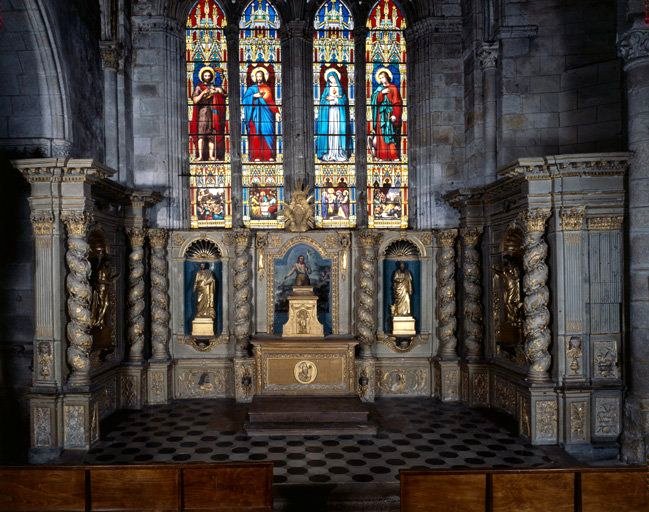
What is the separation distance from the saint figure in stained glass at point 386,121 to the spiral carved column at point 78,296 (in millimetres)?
7050

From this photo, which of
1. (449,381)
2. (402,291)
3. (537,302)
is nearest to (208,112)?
(402,291)

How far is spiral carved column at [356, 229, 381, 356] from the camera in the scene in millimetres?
11734

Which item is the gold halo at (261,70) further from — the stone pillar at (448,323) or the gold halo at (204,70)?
the stone pillar at (448,323)

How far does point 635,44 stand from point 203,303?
9.36m

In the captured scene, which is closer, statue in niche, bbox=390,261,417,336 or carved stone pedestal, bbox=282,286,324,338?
carved stone pedestal, bbox=282,286,324,338

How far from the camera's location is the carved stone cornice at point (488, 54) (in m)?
11.0

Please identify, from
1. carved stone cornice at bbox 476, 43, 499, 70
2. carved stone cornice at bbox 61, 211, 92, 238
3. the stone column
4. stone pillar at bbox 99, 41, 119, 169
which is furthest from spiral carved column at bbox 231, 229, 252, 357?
the stone column

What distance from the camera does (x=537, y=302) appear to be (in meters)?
8.89

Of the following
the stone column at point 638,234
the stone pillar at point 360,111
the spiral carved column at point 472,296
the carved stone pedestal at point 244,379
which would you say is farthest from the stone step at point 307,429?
the stone pillar at point 360,111

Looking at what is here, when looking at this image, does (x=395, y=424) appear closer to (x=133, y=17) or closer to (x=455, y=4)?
(x=455, y=4)

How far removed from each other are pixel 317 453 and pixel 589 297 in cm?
514

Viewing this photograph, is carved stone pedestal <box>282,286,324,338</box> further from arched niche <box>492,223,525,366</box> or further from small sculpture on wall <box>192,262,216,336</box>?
arched niche <box>492,223,525,366</box>

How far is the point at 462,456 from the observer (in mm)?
8383

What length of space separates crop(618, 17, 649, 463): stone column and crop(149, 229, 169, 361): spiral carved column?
29.5ft
